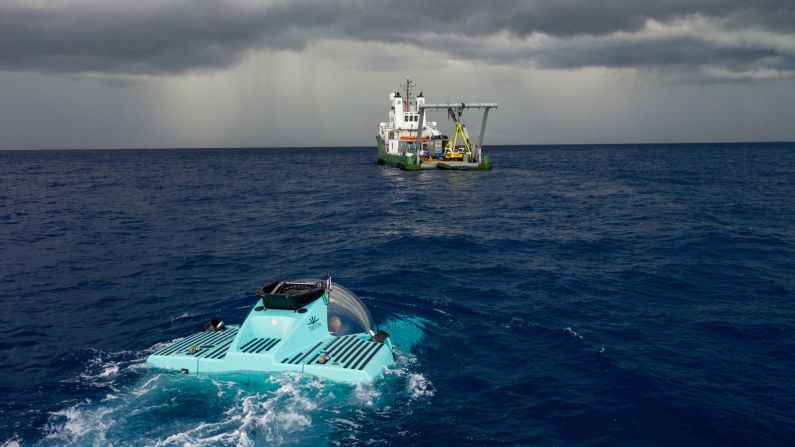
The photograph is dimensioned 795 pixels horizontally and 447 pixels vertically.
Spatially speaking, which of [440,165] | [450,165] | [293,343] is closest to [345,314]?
[293,343]

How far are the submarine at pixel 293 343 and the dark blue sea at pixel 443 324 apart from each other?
0.36 meters

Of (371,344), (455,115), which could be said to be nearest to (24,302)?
(371,344)

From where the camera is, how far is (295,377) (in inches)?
397

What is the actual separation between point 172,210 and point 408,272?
27665 mm

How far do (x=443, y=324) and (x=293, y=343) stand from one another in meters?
5.77

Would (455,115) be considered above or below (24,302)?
above

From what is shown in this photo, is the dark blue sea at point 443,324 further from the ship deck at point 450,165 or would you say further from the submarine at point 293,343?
the ship deck at point 450,165

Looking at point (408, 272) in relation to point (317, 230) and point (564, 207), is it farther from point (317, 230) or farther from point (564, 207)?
point (564, 207)

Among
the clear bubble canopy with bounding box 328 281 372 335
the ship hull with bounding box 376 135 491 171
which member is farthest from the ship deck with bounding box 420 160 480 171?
the clear bubble canopy with bounding box 328 281 372 335

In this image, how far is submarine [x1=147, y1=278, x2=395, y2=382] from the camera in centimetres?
1024

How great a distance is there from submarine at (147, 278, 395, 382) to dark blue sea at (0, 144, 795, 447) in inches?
14.2

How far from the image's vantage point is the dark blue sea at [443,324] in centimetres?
928

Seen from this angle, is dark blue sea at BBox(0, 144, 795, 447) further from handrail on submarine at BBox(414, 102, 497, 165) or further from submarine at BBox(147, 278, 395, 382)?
handrail on submarine at BBox(414, 102, 497, 165)

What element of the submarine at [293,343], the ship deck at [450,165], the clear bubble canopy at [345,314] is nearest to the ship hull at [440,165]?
the ship deck at [450,165]
